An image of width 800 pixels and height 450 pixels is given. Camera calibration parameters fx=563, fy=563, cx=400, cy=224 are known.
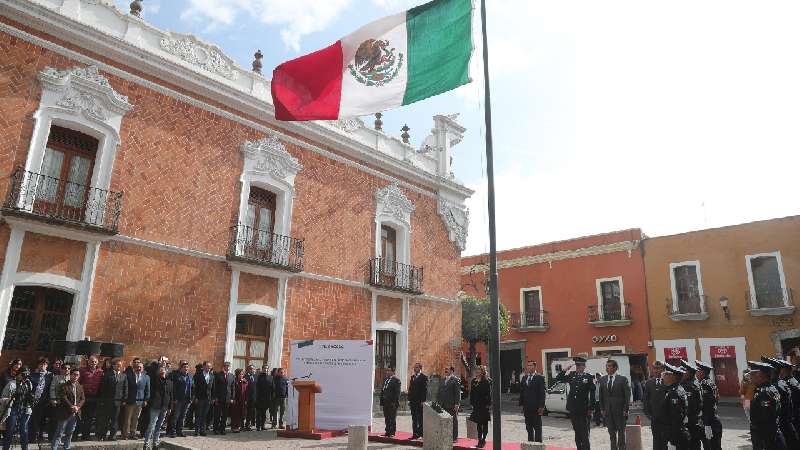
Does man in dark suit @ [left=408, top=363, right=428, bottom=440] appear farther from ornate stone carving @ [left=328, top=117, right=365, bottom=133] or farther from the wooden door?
ornate stone carving @ [left=328, top=117, right=365, bottom=133]

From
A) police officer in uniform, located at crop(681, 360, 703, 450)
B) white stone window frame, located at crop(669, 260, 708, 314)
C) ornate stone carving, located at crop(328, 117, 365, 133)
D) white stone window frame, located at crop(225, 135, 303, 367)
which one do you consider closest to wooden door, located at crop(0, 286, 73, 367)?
white stone window frame, located at crop(225, 135, 303, 367)

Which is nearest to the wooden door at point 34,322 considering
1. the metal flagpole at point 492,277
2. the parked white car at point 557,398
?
the metal flagpole at point 492,277

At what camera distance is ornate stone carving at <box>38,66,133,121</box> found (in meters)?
12.0

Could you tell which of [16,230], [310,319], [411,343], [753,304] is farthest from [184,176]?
[753,304]

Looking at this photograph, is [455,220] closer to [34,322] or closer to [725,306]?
[725,306]

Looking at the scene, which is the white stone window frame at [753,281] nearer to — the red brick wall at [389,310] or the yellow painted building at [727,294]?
the yellow painted building at [727,294]

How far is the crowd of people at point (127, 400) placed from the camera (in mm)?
8484

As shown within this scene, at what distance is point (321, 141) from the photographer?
658 inches

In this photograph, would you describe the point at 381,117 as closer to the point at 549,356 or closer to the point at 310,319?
the point at 310,319

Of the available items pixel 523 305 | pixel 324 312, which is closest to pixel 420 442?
pixel 324 312

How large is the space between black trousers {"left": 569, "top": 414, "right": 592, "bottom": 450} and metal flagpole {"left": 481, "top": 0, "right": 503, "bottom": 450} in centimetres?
277

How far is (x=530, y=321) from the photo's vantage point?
26891mm

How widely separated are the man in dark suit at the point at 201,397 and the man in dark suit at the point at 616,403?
7.42 meters

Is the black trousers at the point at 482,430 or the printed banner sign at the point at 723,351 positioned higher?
the printed banner sign at the point at 723,351
